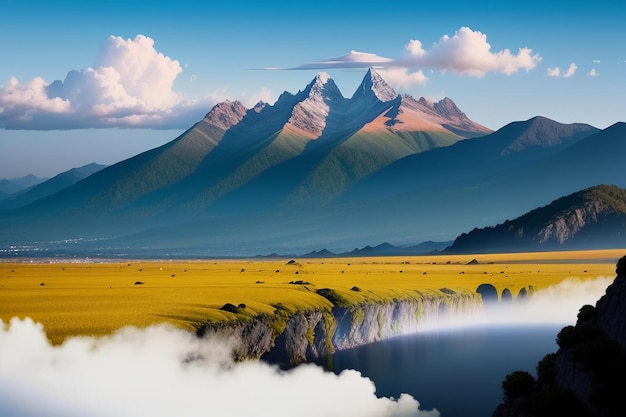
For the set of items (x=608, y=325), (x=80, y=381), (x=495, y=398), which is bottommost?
(x=495, y=398)

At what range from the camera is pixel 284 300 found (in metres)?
116

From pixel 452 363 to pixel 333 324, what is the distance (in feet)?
52.5

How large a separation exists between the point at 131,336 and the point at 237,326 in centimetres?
1688

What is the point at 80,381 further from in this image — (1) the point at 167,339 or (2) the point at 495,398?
(2) the point at 495,398

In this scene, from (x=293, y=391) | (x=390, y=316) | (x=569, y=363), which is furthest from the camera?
(x=390, y=316)

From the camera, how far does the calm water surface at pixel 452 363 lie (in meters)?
96.1

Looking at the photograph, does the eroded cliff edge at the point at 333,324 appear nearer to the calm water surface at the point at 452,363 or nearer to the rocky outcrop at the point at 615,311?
the calm water surface at the point at 452,363

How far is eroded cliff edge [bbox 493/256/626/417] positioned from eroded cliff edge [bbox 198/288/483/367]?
4344 cm

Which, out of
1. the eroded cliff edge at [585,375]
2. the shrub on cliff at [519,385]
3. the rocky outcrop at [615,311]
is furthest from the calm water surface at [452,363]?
the rocky outcrop at [615,311]

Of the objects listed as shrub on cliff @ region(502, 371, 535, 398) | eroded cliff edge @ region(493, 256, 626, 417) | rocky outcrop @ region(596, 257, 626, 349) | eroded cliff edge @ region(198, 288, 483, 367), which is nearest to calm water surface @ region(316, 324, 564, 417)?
eroded cliff edge @ region(198, 288, 483, 367)

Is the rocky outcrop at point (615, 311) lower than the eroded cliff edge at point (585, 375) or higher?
higher

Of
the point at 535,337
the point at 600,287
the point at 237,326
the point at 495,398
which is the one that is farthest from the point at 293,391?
the point at 600,287

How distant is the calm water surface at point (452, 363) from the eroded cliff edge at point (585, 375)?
137 ft

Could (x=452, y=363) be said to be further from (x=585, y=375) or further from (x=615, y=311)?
(x=585, y=375)
